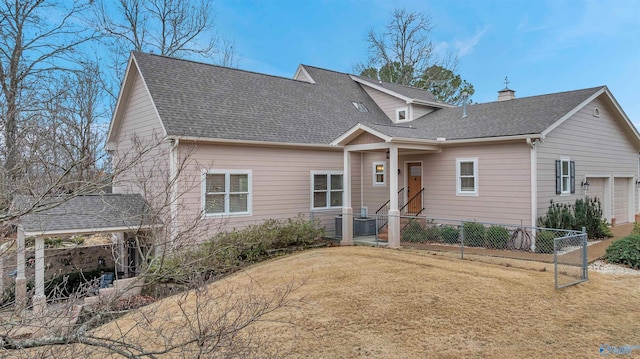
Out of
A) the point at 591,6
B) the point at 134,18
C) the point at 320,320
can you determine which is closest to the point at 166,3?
the point at 134,18

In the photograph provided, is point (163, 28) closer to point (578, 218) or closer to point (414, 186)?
point (414, 186)

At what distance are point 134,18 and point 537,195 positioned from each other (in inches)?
942

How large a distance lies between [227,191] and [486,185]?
27.0 feet

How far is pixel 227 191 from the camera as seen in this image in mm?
12445

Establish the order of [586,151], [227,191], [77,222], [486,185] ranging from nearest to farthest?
1. [77,222]
2. [227,191]
3. [486,185]
4. [586,151]

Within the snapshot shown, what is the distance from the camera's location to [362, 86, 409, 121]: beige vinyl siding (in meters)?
19.5

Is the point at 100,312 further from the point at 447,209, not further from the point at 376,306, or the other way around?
the point at 447,209

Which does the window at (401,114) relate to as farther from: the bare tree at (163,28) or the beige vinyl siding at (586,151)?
the bare tree at (163,28)

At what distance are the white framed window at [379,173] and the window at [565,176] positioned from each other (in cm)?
580

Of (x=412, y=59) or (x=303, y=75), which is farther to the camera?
(x=412, y=59)

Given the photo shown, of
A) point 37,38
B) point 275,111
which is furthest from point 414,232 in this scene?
point 37,38

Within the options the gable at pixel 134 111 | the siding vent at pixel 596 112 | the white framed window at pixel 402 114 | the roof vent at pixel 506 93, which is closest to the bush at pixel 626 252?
the siding vent at pixel 596 112

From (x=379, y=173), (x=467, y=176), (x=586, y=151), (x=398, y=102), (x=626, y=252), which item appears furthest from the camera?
(x=398, y=102)

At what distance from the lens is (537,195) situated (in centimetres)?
1214
